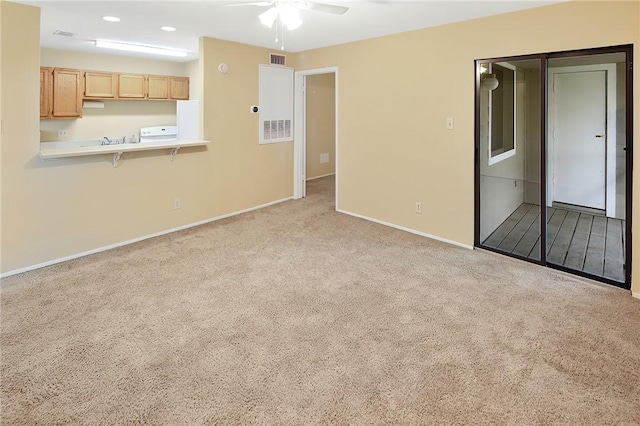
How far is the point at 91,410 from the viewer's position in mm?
1910

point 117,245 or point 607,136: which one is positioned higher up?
point 607,136

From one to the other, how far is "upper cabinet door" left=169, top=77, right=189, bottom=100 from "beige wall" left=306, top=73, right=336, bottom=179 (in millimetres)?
2371

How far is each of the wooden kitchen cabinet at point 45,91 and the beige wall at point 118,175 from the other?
2.98ft

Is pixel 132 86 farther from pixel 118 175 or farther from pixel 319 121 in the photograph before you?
pixel 319 121

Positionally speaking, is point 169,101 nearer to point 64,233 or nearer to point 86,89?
point 86,89

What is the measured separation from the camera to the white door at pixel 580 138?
347 centimetres

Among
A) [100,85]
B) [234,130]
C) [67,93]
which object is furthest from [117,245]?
[100,85]

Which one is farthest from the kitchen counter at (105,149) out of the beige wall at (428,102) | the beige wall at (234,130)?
the beige wall at (428,102)

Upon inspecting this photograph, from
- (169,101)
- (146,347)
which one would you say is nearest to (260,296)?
(146,347)

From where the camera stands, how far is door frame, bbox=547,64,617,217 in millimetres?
3310

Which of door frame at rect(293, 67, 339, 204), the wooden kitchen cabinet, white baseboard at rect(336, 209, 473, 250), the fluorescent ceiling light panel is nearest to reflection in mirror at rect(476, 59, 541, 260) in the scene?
white baseboard at rect(336, 209, 473, 250)

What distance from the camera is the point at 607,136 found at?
11.3 feet

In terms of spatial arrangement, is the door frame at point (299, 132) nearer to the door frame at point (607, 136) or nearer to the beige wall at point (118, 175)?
the beige wall at point (118, 175)

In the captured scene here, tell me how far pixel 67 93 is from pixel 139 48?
4.30 ft
